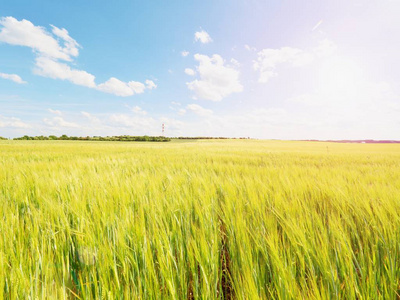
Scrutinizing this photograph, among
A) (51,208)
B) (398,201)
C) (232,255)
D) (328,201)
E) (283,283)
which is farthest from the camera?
(328,201)

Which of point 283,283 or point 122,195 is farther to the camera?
point 122,195

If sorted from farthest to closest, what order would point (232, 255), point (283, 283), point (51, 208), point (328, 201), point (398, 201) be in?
1. point (328, 201)
2. point (398, 201)
3. point (51, 208)
4. point (232, 255)
5. point (283, 283)

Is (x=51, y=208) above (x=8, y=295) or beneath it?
above

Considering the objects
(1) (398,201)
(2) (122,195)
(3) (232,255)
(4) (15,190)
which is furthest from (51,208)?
(1) (398,201)

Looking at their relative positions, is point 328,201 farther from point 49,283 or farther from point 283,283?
point 49,283

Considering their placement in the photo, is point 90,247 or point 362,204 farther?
point 362,204

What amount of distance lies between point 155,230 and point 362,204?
150 centimetres

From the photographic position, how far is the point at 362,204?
1.34 m

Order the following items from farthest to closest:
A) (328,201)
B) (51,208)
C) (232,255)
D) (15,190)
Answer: (15,190) → (328,201) → (51,208) → (232,255)

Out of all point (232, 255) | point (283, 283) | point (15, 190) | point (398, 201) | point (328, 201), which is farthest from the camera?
point (15, 190)

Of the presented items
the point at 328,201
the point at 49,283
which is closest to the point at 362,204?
the point at 328,201

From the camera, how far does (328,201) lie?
155cm

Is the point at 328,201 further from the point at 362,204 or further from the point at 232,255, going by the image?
the point at 232,255

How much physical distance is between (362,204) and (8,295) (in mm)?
2046
